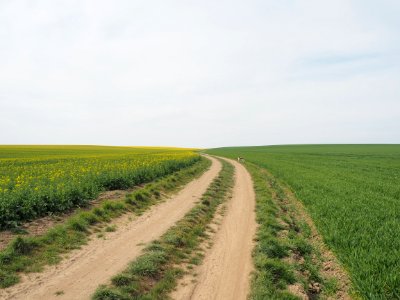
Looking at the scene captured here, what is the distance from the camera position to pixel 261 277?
24.1ft

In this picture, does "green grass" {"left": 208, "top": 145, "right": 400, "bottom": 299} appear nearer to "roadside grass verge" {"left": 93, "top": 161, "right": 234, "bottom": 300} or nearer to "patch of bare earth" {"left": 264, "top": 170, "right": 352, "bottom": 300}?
"patch of bare earth" {"left": 264, "top": 170, "right": 352, "bottom": 300}

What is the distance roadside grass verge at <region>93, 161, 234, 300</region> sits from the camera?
6.66 meters

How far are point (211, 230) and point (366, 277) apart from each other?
5972 mm

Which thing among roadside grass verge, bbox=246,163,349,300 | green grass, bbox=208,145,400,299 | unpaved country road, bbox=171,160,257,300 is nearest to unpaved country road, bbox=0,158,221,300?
unpaved country road, bbox=171,160,257,300

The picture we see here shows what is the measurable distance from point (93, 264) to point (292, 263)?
5.75 m

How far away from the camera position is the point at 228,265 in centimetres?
830

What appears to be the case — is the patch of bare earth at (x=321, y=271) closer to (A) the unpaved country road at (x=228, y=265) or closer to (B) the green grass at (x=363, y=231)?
(B) the green grass at (x=363, y=231)

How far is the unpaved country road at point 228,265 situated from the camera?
6.80 meters

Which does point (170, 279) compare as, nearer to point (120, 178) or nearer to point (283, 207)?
point (283, 207)

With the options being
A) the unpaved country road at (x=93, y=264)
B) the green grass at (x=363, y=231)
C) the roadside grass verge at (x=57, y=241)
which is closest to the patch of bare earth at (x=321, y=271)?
the green grass at (x=363, y=231)

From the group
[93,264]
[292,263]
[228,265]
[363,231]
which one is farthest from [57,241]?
Answer: [363,231]

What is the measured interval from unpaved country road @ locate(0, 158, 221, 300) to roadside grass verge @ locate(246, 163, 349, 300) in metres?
3.79

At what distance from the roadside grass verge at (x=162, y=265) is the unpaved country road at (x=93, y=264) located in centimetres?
37

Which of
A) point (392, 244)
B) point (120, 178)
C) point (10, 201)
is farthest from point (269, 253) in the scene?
point (120, 178)
